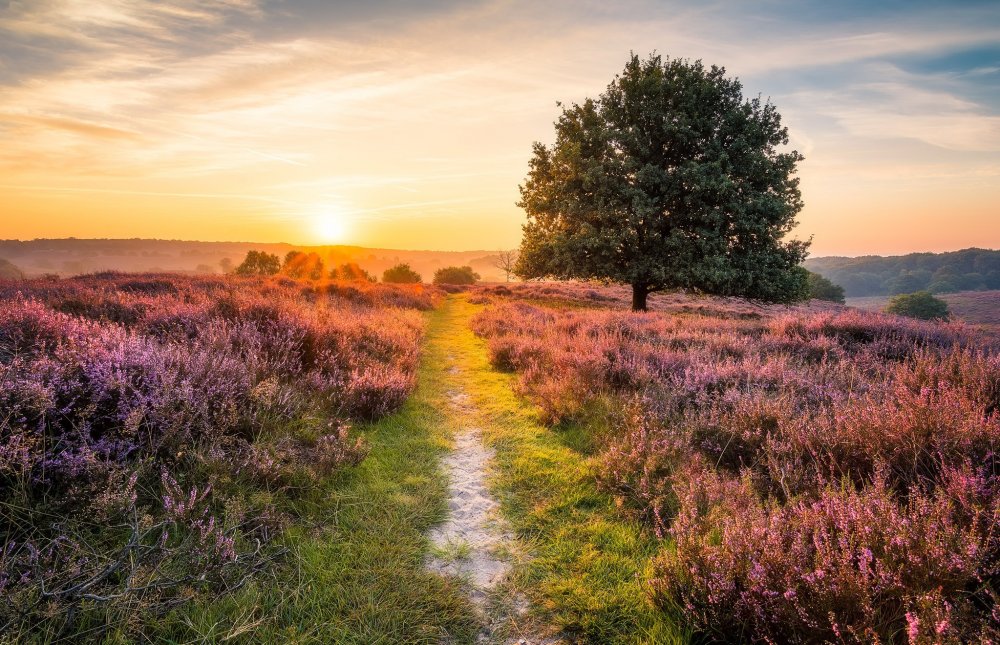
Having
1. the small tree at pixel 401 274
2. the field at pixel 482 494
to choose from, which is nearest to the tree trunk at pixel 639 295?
the field at pixel 482 494

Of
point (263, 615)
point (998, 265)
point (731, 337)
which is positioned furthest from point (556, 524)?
point (998, 265)

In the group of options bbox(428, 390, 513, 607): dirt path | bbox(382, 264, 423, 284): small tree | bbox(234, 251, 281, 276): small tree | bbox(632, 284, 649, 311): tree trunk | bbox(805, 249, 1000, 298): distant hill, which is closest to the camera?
bbox(428, 390, 513, 607): dirt path

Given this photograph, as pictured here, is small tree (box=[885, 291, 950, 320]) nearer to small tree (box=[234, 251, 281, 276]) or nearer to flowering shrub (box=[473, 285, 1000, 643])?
flowering shrub (box=[473, 285, 1000, 643])

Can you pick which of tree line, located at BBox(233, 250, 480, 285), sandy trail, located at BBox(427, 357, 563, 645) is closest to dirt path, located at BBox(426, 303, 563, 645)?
sandy trail, located at BBox(427, 357, 563, 645)

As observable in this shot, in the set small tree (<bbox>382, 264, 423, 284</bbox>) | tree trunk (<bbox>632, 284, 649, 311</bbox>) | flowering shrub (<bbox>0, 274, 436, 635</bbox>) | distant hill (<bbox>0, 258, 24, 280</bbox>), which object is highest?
small tree (<bbox>382, 264, 423, 284</bbox>)

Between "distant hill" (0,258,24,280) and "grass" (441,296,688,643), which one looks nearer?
"grass" (441,296,688,643)

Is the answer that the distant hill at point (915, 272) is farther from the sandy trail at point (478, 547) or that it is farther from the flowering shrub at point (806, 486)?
the sandy trail at point (478, 547)

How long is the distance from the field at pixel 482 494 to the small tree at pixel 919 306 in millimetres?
54931

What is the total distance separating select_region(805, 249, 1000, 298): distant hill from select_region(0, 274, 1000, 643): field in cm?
10817

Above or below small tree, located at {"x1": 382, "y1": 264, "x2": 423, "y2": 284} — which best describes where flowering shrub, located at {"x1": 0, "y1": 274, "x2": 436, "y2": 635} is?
below

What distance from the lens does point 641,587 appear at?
111 inches

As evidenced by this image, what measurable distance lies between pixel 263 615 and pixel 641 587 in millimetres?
2411

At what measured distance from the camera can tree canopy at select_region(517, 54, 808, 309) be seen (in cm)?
1534

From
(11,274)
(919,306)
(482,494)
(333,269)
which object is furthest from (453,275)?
(482,494)
